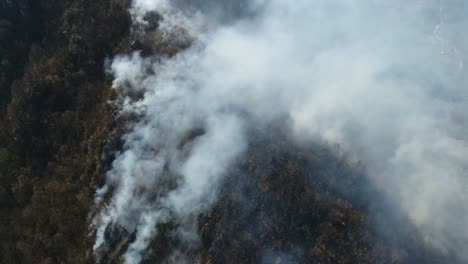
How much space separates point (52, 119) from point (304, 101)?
42305mm

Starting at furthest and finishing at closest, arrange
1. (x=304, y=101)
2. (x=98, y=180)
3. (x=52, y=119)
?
(x=52, y=119), (x=98, y=180), (x=304, y=101)

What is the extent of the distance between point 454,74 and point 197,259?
4860 centimetres

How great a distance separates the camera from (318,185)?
2381 inches

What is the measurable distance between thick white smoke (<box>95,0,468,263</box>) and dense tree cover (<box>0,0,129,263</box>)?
15.1ft

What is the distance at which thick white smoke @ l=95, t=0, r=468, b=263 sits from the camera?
62.5 meters

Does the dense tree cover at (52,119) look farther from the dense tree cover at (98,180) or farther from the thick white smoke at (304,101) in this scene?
the thick white smoke at (304,101)

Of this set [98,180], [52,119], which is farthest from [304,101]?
[52,119]

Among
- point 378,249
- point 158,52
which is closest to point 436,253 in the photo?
point 378,249

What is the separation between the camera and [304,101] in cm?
7106

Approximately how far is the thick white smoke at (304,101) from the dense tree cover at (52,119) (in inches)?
181

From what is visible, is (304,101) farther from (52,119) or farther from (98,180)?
(52,119)

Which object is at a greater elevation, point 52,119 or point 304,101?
point 304,101

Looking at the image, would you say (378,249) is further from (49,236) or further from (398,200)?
(49,236)

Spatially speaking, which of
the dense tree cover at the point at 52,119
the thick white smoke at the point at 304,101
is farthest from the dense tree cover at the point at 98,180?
the thick white smoke at the point at 304,101
